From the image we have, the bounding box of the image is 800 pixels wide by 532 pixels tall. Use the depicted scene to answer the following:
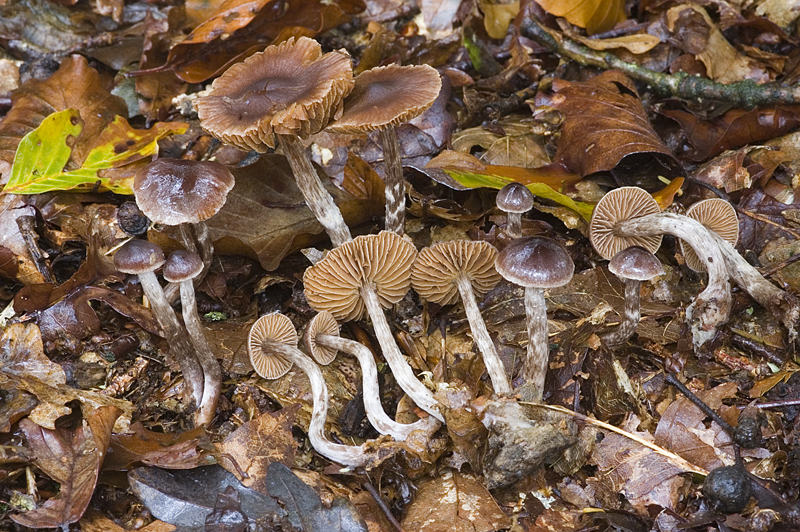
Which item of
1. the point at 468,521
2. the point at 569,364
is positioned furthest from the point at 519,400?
the point at 468,521

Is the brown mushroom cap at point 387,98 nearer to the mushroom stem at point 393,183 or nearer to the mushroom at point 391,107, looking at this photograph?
the mushroom at point 391,107

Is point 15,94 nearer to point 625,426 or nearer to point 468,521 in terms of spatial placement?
point 468,521

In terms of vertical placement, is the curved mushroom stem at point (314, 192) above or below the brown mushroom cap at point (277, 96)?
below

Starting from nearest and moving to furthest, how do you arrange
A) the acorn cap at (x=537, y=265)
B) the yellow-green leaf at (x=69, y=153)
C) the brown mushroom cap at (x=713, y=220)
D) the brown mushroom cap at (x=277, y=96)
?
the acorn cap at (x=537, y=265)
the brown mushroom cap at (x=277, y=96)
the brown mushroom cap at (x=713, y=220)
the yellow-green leaf at (x=69, y=153)

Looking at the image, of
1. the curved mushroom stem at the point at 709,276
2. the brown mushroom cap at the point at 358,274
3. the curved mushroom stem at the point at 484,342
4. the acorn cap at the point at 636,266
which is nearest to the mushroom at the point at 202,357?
the brown mushroom cap at the point at 358,274

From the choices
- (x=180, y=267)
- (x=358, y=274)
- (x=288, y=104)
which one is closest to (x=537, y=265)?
(x=358, y=274)

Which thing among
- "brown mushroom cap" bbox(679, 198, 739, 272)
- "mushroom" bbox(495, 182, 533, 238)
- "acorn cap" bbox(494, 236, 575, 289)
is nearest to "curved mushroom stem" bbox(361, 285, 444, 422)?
"acorn cap" bbox(494, 236, 575, 289)
